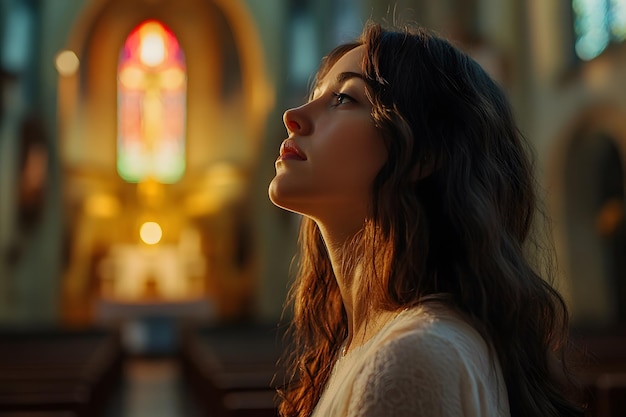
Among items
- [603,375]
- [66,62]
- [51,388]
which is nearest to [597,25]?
[603,375]

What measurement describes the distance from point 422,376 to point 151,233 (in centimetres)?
1755

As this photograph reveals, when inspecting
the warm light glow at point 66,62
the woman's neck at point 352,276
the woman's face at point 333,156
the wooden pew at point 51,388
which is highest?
the warm light glow at point 66,62

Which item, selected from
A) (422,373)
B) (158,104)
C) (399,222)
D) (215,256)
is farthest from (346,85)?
(158,104)

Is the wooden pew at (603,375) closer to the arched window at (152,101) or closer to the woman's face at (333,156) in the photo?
the woman's face at (333,156)

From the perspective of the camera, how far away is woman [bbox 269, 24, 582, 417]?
0.96m

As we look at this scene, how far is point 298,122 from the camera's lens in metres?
1.12

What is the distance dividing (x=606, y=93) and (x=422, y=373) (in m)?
10.0

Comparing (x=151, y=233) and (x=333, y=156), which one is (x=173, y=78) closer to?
(x=151, y=233)

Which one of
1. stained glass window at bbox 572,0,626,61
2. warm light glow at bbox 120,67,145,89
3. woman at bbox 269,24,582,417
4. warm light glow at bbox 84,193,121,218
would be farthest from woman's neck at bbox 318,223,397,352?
warm light glow at bbox 120,67,145,89

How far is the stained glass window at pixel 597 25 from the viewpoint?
10.0m

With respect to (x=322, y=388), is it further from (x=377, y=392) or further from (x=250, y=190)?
(x=250, y=190)

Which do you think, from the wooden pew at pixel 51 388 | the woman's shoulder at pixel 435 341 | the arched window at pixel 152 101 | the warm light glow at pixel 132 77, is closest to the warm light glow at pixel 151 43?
the arched window at pixel 152 101

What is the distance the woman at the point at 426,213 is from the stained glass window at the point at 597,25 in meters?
9.65

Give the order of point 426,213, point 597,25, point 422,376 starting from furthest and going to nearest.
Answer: point 597,25 → point 426,213 → point 422,376
